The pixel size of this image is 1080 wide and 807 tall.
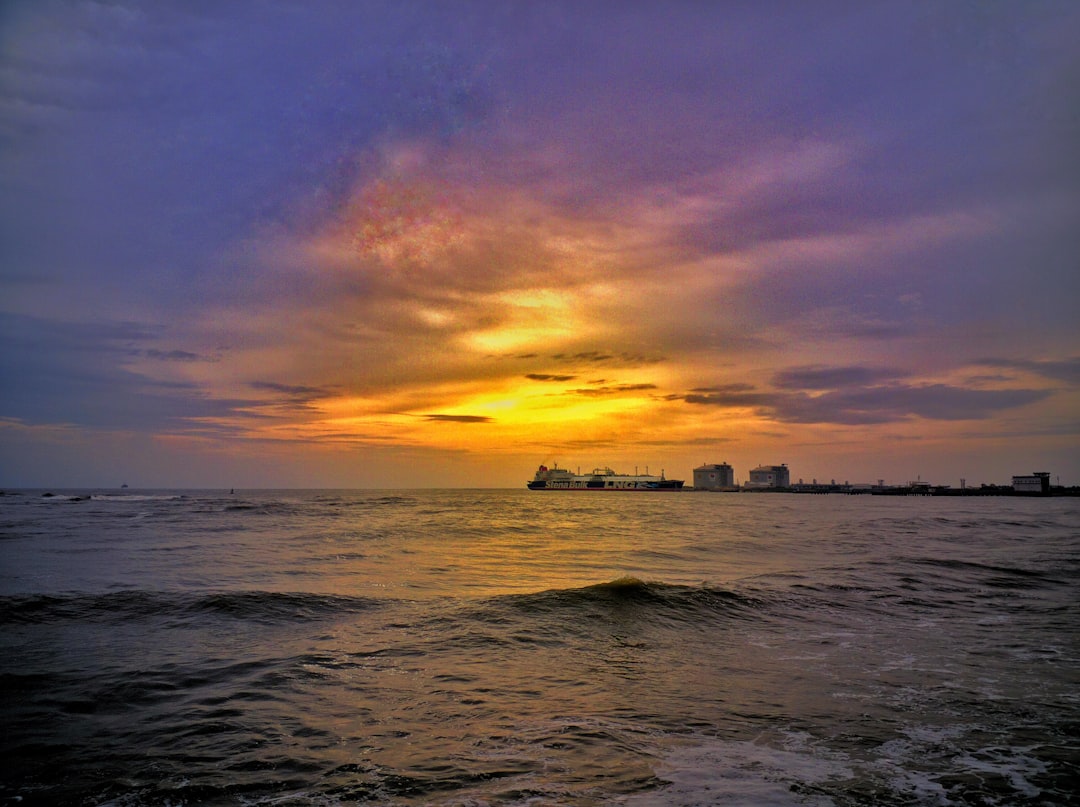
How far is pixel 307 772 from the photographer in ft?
21.5

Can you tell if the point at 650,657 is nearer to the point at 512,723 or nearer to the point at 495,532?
the point at 512,723

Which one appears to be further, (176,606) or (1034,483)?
(1034,483)

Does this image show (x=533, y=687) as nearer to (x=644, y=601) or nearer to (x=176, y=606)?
(x=644, y=601)

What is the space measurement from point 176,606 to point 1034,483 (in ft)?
609

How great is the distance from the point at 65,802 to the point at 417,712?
151 inches

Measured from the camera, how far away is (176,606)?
15.5 m

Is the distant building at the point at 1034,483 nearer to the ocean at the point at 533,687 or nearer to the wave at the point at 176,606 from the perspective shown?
the ocean at the point at 533,687

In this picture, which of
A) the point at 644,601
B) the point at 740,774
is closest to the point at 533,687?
the point at 740,774

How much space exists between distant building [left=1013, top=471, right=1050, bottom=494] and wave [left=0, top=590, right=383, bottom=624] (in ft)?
592

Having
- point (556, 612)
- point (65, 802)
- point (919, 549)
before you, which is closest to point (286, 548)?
point (556, 612)

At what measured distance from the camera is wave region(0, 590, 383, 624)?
14.4 metres

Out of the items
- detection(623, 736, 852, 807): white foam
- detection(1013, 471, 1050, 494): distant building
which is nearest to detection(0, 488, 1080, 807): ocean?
detection(623, 736, 852, 807): white foam

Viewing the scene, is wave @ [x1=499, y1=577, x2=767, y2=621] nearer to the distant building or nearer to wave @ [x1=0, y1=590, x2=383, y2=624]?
wave @ [x1=0, y1=590, x2=383, y2=624]

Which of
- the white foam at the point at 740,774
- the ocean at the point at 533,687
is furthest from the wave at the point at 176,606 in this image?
the white foam at the point at 740,774
